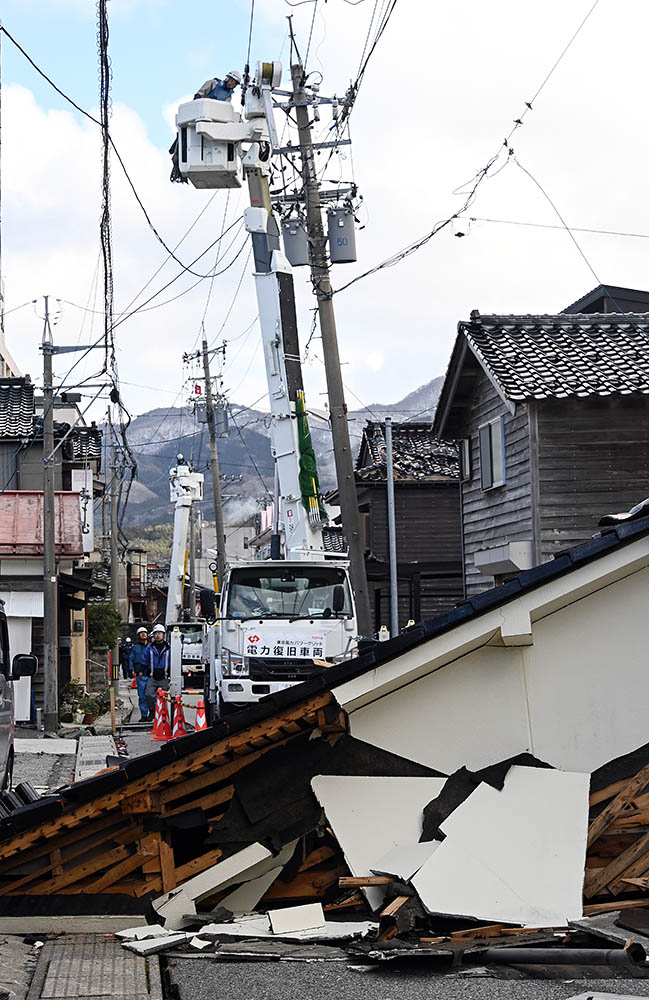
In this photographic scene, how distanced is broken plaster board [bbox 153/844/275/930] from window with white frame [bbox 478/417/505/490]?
14831 mm

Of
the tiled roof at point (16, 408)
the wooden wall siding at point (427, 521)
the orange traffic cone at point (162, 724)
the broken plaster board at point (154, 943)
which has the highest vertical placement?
the tiled roof at point (16, 408)

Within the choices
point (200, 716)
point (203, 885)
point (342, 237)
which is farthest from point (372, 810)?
point (342, 237)

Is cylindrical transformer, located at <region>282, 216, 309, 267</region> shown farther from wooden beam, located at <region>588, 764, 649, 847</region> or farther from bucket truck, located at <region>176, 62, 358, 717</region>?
wooden beam, located at <region>588, 764, 649, 847</region>

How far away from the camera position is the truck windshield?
52.8 feet

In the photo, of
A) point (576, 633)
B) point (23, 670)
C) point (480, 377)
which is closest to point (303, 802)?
point (576, 633)

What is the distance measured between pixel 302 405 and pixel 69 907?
37.8 feet

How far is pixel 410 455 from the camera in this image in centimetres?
3719

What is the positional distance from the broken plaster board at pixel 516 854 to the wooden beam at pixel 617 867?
0.31 meters

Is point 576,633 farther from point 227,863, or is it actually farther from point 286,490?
point 286,490

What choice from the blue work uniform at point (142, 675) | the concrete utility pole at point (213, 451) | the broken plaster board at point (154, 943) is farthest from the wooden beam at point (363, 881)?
the concrete utility pole at point (213, 451)

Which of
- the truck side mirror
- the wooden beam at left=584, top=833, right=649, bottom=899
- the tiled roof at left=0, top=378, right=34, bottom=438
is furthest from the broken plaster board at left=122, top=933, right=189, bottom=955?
the tiled roof at left=0, top=378, right=34, bottom=438

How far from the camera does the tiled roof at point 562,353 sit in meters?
18.5

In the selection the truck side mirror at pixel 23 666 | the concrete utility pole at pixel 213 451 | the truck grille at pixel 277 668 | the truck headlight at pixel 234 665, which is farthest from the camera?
the concrete utility pole at pixel 213 451

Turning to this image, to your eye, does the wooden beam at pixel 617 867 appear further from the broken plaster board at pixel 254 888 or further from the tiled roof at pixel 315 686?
the broken plaster board at pixel 254 888
